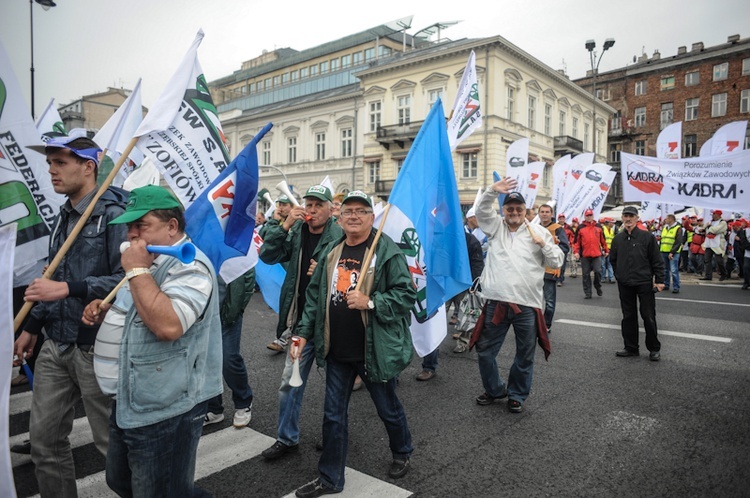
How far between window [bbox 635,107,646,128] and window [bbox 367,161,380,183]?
98.7 ft

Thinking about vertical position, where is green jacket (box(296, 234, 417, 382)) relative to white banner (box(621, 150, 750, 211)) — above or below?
below

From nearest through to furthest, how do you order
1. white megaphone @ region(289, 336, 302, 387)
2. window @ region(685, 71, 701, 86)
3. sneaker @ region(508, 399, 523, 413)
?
white megaphone @ region(289, 336, 302, 387) < sneaker @ region(508, 399, 523, 413) < window @ region(685, 71, 701, 86)

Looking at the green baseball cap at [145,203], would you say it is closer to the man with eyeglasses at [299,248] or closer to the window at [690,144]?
the man with eyeglasses at [299,248]

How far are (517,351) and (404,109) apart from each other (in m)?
36.3

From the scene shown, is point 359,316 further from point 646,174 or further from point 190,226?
point 646,174

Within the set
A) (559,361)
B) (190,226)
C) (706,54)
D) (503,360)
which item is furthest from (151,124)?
(706,54)

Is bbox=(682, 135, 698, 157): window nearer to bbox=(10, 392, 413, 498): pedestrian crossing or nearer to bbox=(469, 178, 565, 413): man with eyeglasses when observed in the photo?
bbox=(469, 178, 565, 413): man with eyeglasses

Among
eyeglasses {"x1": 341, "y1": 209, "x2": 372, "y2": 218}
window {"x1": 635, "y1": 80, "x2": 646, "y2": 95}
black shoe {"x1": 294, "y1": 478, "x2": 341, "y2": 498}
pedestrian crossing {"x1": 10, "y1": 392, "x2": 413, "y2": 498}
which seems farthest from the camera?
window {"x1": 635, "y1": 80, "x2": 646, "y2": 95}

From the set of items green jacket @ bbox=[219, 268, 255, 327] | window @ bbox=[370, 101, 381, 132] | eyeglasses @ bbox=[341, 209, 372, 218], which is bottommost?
green jacket @ bbox=[219, 268, 255, 327]

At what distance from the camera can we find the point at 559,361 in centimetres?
632

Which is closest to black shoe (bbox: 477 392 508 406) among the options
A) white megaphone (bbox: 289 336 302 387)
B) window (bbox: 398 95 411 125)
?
white megaphone (bbox: 289 336 302 387)

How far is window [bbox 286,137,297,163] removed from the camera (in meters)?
46.9

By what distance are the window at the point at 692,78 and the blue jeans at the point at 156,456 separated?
191 feet

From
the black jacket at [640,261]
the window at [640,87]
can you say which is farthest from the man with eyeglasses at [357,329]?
the window at [640,87]
